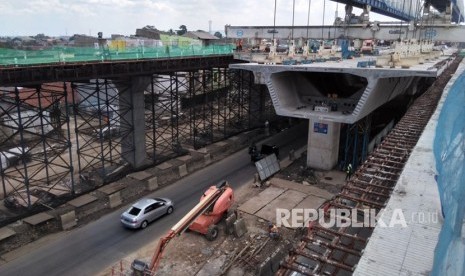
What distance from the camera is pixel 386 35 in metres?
41.7

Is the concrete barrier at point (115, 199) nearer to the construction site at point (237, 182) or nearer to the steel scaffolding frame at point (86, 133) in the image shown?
→ the construction site at point (237, 182)

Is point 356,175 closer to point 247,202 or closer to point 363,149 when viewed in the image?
point 247,202

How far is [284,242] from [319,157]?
12.1 meters

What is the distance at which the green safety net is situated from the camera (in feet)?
60.1

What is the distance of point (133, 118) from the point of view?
84.9 feet

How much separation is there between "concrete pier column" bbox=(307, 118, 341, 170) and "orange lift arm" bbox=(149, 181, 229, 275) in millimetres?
11557

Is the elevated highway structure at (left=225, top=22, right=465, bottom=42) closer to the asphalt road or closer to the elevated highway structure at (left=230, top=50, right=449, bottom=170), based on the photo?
the elevated highway structure at (left=230, top=50, right=449, bottom=170)

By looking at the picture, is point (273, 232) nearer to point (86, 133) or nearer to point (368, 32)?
point (86, 133)

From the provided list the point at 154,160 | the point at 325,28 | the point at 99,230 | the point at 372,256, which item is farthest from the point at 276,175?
the point at 325,28

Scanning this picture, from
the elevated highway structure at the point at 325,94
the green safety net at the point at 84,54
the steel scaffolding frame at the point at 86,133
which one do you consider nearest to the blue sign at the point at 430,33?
the elevated highway structure at the point at 325,94

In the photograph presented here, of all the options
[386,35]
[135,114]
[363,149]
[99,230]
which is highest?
[386,35]

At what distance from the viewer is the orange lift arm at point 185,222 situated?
47.0 ft

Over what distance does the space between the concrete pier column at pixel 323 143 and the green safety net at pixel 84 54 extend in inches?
433

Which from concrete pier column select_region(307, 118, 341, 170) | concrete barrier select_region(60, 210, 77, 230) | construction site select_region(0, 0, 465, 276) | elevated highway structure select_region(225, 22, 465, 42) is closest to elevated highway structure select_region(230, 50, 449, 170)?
concrete pier column select_region(307, 118, 341, 170)
